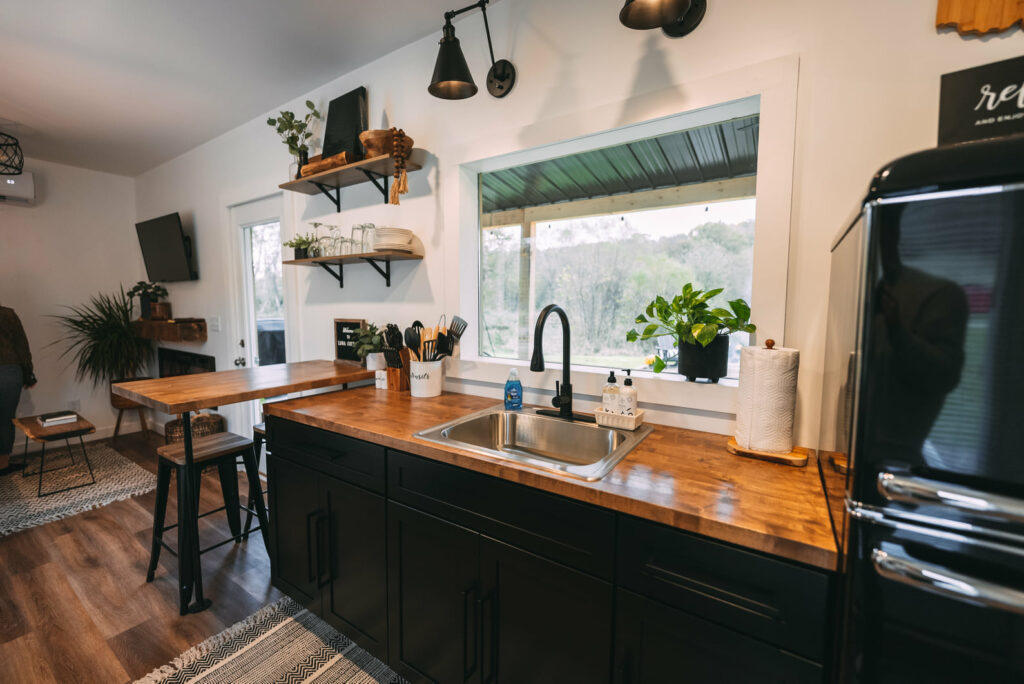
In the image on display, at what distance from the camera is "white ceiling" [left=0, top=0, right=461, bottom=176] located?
188 centimetres

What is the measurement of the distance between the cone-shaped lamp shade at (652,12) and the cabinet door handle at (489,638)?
163 cm

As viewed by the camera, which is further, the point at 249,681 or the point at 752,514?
the point at 249,681

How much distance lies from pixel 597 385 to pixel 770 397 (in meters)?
0.60

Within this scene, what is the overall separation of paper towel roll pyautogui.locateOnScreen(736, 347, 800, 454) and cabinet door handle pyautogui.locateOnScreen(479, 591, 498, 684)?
851mm

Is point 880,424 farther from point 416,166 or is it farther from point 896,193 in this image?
point 416,166

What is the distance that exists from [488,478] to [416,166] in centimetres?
162

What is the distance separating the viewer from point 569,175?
8.91 ft

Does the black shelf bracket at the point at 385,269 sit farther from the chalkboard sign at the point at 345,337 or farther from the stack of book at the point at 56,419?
the stack of book at the point at 56,419


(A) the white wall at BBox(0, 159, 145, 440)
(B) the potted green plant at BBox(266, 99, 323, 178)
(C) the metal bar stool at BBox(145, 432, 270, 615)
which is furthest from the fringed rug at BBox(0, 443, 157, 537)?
(B) the potted green plant at BBox(266, 99, 323, 178)

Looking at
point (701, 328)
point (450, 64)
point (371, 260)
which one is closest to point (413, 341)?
point (371, 260)

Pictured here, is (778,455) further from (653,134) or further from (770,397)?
(653,134)

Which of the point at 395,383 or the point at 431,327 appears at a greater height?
the point at 431,327

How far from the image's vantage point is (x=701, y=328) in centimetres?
125

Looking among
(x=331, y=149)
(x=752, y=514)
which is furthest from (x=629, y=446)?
(x=331, y=149)
